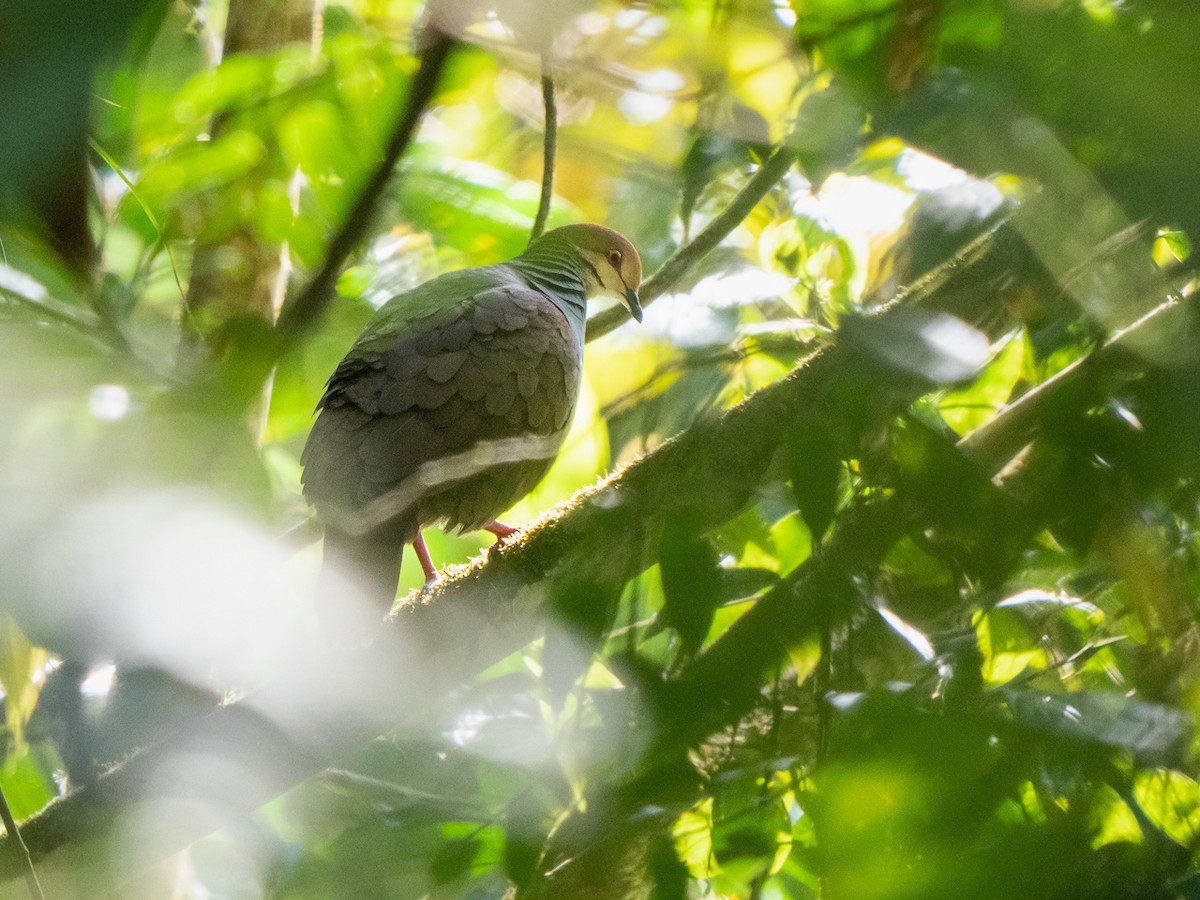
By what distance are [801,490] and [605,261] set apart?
256 centimetres

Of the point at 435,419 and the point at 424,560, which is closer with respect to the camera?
the point at 435,419

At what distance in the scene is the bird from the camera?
82.8 inches

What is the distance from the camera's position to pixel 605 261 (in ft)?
10.6

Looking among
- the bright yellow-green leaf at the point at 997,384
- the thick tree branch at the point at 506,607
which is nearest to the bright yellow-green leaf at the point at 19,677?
the thick tree branch at the point at 506,607

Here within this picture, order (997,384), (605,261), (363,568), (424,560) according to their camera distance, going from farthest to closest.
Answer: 1. (605,261)
2. (424,560)
3. (363,568)
4. (997,384)

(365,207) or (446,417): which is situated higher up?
(365,207)

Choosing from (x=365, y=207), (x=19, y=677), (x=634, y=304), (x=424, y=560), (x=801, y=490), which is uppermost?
(x=365, y=207)

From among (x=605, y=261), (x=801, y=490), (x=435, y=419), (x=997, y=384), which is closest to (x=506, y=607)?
(x=435, y=419)

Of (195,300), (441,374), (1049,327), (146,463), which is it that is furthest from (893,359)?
(195,300)

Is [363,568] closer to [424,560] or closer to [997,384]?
[424,560]

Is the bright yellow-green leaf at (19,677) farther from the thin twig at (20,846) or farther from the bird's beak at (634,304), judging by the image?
the bird's beak at (634,304)

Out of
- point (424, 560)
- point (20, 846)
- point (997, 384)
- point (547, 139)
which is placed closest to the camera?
point (997, 384)

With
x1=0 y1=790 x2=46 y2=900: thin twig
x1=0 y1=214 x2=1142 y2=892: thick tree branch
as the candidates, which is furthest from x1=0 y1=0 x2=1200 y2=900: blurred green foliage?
x1=0 y1=790 x2=46 y2=900: thin twig

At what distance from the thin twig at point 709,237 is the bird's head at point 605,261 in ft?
0.24
